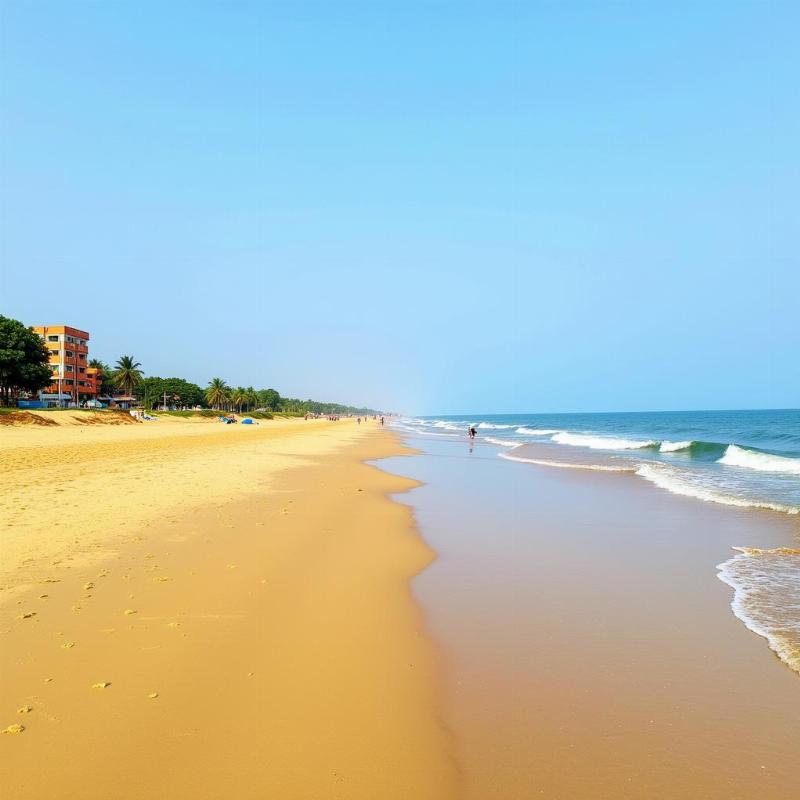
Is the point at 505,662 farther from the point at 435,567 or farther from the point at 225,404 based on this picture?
the point at 225,404

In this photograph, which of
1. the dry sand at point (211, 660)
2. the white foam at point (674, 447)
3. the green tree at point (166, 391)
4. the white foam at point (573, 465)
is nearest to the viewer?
the dry sand at point (211, 660)

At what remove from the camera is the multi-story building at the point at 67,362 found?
100 meters

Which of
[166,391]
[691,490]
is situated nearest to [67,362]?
[166,391]

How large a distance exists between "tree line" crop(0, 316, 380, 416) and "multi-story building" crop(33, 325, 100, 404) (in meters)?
6.91

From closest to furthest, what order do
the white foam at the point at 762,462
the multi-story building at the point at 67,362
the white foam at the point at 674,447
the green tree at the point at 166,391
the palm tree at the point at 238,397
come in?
the white foam at the point at 762,462 < the white foam at the point at 674,447 < the multi-story building at the point at 67,362 < the green tree at the point at 166,391 < the palm tree at the point at 238,397

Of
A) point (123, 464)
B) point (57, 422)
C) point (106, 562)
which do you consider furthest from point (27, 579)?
point (57, 422)

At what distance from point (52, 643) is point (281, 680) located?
2561 mm

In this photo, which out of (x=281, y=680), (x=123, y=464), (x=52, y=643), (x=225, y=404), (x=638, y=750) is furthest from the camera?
(x=225, y=404)

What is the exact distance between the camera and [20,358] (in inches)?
2391

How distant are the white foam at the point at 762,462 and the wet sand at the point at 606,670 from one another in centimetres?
1786

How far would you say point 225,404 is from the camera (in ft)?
503

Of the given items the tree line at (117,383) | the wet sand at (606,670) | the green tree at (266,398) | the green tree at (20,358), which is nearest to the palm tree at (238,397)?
the tree line at (117,383)

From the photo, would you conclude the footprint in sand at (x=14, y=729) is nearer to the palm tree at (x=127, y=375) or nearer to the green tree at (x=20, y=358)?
the green tree at (x=20, y=358)

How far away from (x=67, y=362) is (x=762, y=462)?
381 ft
